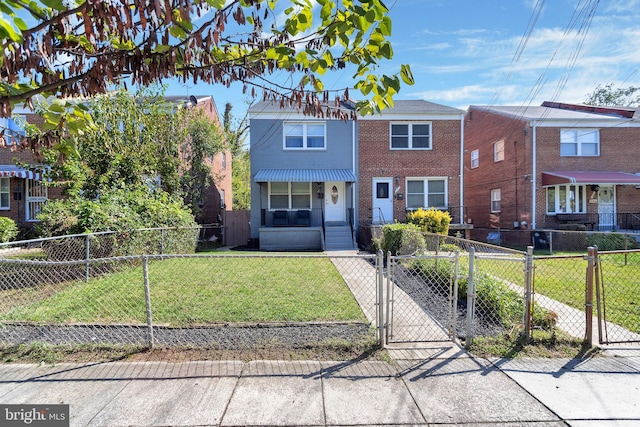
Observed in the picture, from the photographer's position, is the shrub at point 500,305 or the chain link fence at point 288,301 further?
the shrub at point 500,305

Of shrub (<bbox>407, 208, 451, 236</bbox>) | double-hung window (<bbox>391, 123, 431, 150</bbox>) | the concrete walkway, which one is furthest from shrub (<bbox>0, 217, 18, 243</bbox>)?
double-hung window (<bbox>391, 123, 431, 150</bbox>)

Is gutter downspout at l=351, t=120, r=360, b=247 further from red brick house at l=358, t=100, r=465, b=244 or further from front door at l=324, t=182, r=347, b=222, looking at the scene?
front door at l=324, t=182, r=347, b=222

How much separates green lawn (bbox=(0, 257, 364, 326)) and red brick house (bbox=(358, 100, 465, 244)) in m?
8.77

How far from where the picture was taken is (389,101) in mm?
3301

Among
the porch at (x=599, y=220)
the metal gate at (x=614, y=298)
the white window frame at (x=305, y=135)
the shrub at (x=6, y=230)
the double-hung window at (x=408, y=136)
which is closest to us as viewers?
the metal gate at (x=614, y=298)

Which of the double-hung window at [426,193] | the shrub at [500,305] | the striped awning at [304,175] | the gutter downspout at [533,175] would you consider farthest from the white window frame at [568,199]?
the shrub at [500,305]

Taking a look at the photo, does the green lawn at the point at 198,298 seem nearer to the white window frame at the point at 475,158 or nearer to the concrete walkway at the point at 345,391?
the concrete walkway at the point at 345,391

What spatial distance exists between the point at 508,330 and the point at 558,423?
1959mm

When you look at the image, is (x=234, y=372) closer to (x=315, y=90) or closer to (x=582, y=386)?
(x=315, y=90)

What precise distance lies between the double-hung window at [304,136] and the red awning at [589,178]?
11.3m

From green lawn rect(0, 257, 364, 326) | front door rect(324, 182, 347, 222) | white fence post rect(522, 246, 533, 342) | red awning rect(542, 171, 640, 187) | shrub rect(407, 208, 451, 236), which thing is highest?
red awning rect(542, 171, 640, 187)

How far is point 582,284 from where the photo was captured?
7.59m

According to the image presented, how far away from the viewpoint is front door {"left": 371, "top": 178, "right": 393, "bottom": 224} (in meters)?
16.9

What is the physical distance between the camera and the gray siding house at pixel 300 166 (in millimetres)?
16172
